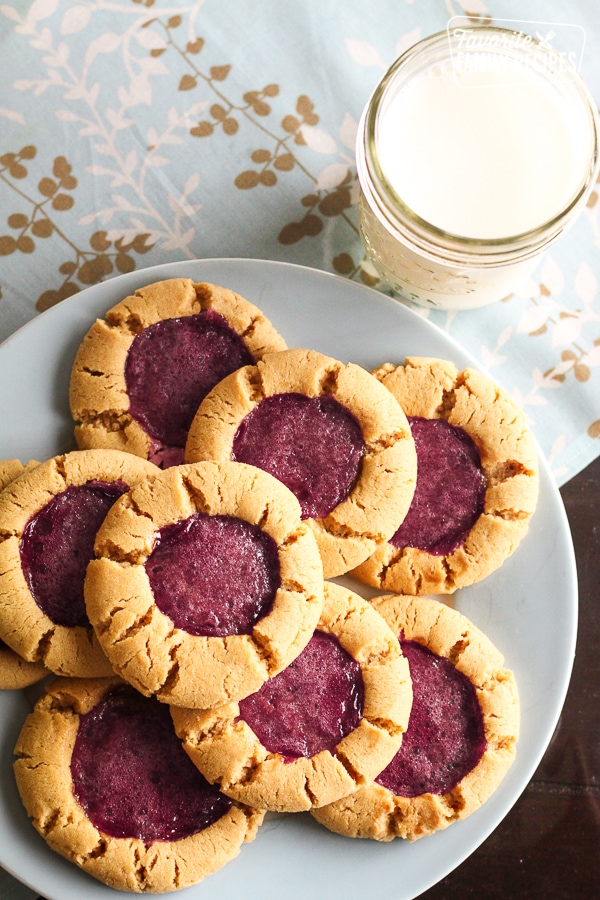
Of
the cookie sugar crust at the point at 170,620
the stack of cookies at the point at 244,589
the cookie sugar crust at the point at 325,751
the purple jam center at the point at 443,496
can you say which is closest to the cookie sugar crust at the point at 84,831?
the stack of cookies at the point at 244,589

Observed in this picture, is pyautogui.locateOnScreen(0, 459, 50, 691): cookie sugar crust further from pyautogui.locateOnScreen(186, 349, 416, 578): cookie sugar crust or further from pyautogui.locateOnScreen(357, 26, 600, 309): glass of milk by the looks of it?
pyautogui.locateOnScreen(357, 26, 600, 309): glass of milk

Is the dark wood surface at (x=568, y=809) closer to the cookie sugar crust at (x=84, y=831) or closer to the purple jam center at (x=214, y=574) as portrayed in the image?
the cookie sugar crust at (x=84, y=831)

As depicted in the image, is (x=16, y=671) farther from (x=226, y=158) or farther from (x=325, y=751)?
(x=226, y=158)

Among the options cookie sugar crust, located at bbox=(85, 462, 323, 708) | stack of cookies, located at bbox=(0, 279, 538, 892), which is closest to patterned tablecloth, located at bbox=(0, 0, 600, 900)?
stack of cookies, located at bbox=(0, 279, 538, 892)

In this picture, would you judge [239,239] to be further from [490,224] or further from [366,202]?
[490,224]

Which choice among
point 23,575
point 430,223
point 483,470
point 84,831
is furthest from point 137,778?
point 430,223
